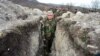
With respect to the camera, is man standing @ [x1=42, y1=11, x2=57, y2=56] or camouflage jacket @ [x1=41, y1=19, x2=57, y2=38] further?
camouflage jacket @ [x1=41, y1=19, x2=57, y2=38]

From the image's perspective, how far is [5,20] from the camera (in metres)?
8.95

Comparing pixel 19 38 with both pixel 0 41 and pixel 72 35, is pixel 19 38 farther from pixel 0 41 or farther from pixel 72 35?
pixel 72 35

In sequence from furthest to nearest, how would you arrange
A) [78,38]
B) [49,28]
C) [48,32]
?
[49,28] < [48,32] < [78,38]

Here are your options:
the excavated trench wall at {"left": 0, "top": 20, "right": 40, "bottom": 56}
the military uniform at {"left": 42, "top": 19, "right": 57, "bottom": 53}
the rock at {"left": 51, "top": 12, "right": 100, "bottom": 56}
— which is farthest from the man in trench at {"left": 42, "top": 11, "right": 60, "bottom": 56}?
the excavated trench wall at {"left": 0, "top": 20, "right": 40, "bottom": 56}

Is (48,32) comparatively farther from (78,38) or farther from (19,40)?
(19,40)

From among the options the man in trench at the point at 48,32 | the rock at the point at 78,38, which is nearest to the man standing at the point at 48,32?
the man in trench at the point at 48,32

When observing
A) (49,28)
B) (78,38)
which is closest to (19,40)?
(78,38)

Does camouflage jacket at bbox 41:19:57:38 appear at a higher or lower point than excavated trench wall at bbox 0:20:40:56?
lower

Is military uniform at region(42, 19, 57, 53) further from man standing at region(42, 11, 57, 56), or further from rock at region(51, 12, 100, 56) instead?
rock at region(51, 12, 100, 56)

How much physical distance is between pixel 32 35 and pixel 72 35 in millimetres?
1449

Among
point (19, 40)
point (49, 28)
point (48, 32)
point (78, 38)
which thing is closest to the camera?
point (19, 40)

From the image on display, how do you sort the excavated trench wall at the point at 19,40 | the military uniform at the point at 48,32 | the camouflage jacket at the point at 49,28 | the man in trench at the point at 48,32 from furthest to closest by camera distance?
the camouflage jacket at the point at 49,28
the military uniform at the point at 48,32
the man in trench at the point at 48,32
the excavated trench wall at the point at 19,40

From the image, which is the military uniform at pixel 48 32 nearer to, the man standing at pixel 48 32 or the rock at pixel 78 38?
the man standing at pixel 48 32

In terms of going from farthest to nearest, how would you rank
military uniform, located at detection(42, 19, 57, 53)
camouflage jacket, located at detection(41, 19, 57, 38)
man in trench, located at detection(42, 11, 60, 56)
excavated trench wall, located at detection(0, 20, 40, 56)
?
camouflage jacket, located at detection(41, 19, 57, 38)
military uniform, located at detection(42, 19, 57, 53)
man in trench, located at detection(42, 11, 60, 56)
excavated trench wall, located at detection(0, 20, 40, 56)
